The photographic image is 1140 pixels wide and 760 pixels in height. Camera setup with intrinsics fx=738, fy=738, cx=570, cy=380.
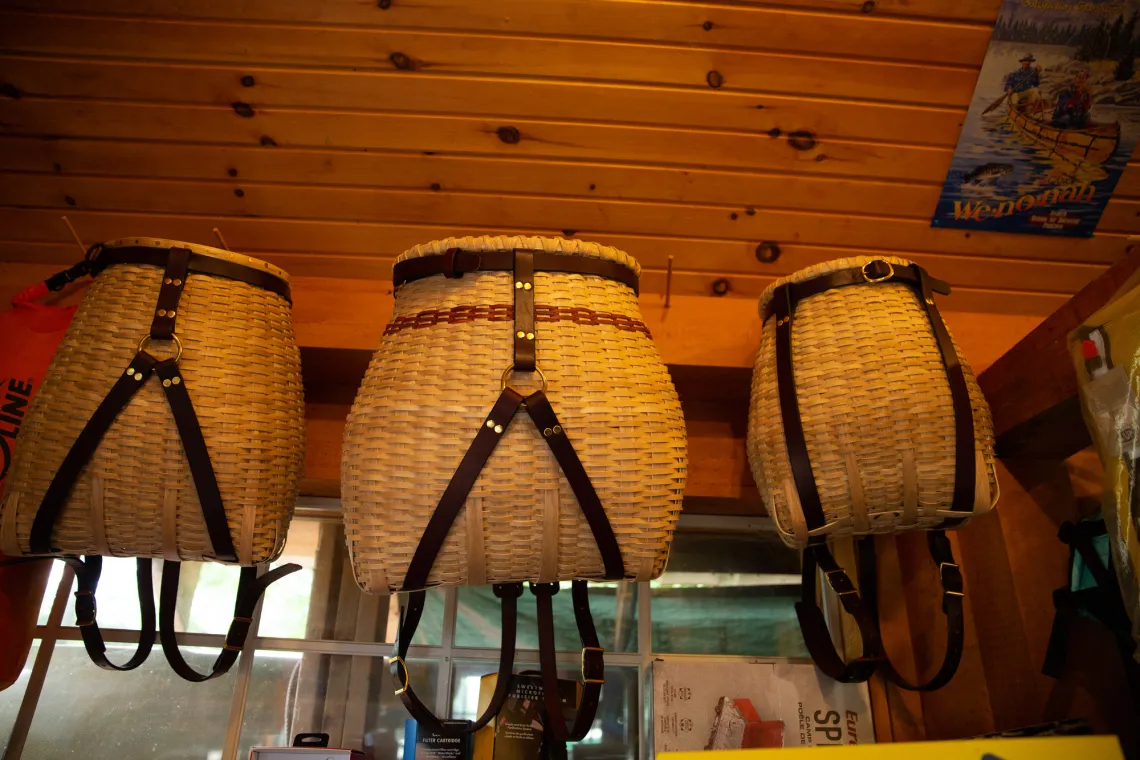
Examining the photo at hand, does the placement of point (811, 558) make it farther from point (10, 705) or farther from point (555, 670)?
point (10, 705)

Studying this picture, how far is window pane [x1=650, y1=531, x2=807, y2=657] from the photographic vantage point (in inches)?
67.6

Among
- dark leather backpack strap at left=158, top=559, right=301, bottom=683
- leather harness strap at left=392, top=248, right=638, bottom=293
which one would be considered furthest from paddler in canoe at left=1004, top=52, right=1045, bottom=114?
dark leather backpack strap at left=158, top=559, right=301, bottom=683

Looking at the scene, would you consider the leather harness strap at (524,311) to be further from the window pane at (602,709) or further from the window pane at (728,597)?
the window pane at (728,597)

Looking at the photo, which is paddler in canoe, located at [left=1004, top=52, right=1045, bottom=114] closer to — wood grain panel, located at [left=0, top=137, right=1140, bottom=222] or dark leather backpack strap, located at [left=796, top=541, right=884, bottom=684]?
wood grain panel, located at [left=0, top=137, right=1140, bottom=222]

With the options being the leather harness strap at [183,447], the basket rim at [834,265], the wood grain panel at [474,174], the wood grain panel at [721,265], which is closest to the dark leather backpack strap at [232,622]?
the leather harness strap at [183,447]

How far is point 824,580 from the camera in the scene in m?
1.74

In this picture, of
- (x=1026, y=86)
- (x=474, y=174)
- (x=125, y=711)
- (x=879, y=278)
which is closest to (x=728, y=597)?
(x=879, y=278)

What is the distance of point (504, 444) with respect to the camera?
98 centimetres

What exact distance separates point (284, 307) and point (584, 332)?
560 millimetres

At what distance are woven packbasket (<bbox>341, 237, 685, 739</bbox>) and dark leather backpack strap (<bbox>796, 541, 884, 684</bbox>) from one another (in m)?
0.35

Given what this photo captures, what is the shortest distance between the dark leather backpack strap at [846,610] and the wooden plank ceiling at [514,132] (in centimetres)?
63

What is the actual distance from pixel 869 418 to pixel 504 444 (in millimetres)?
544

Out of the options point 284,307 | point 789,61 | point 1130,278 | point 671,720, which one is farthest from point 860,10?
point 671,720

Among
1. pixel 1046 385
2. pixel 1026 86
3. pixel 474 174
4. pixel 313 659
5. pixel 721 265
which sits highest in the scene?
pixel 1026 86
